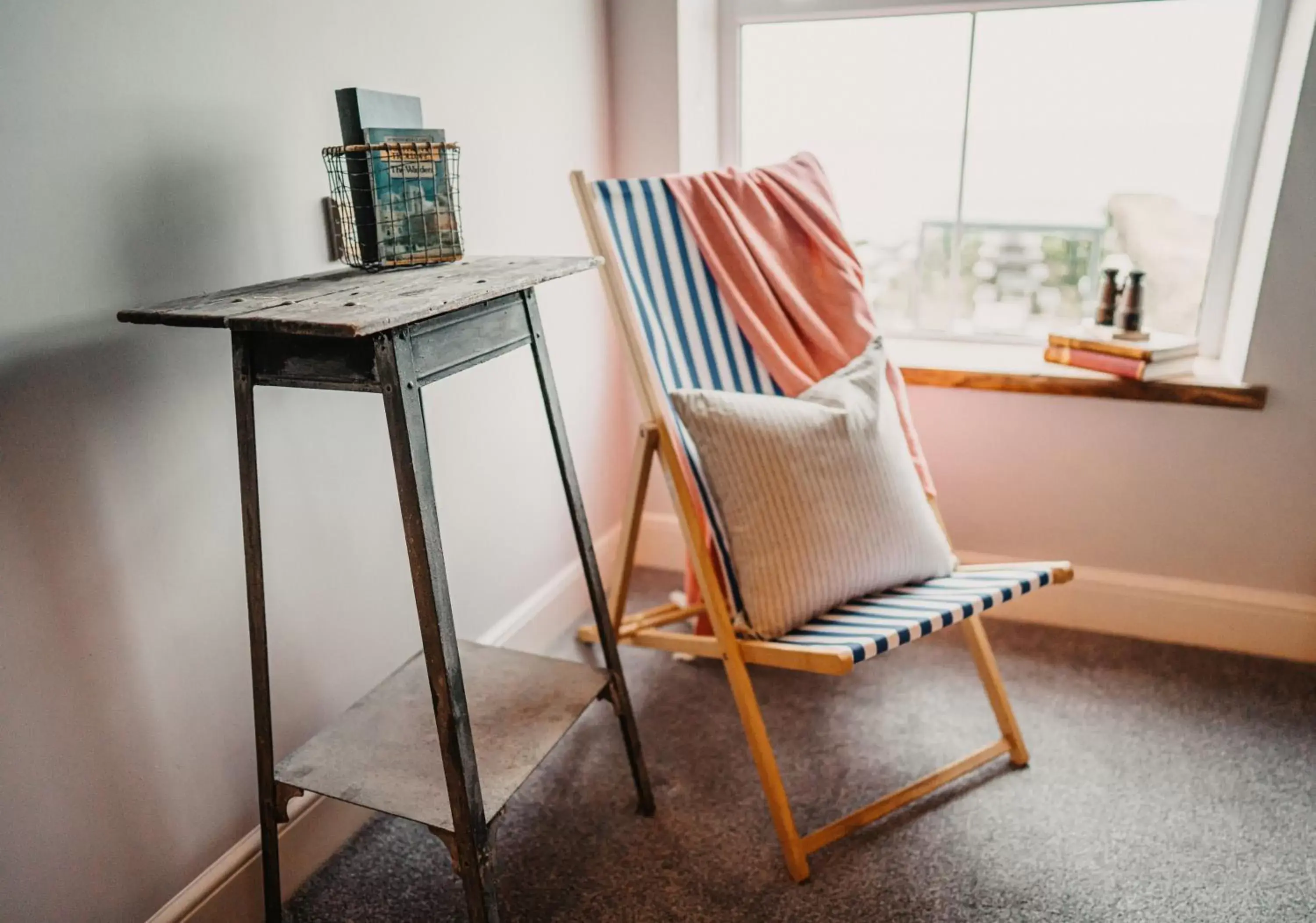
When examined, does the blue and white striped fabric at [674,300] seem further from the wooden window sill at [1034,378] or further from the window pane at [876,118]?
the window pane at [876,118]

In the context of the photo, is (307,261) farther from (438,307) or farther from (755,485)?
(755,485)

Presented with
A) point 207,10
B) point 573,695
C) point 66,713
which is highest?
point 207,10

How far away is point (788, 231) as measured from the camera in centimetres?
190

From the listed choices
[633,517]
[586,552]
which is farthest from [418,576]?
[633,517]

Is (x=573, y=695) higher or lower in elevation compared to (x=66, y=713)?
lower

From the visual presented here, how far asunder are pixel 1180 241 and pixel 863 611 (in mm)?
1280

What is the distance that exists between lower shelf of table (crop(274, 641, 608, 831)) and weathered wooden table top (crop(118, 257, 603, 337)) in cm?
63

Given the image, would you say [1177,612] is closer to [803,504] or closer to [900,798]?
[900,798]

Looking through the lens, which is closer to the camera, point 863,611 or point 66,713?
point 66,713

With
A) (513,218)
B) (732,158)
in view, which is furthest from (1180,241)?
(513,218)

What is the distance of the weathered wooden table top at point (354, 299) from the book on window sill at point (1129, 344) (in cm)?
127

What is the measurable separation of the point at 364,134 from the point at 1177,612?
1.95m

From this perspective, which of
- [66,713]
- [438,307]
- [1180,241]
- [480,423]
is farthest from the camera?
[1180,241]

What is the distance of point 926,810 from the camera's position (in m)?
1.60
